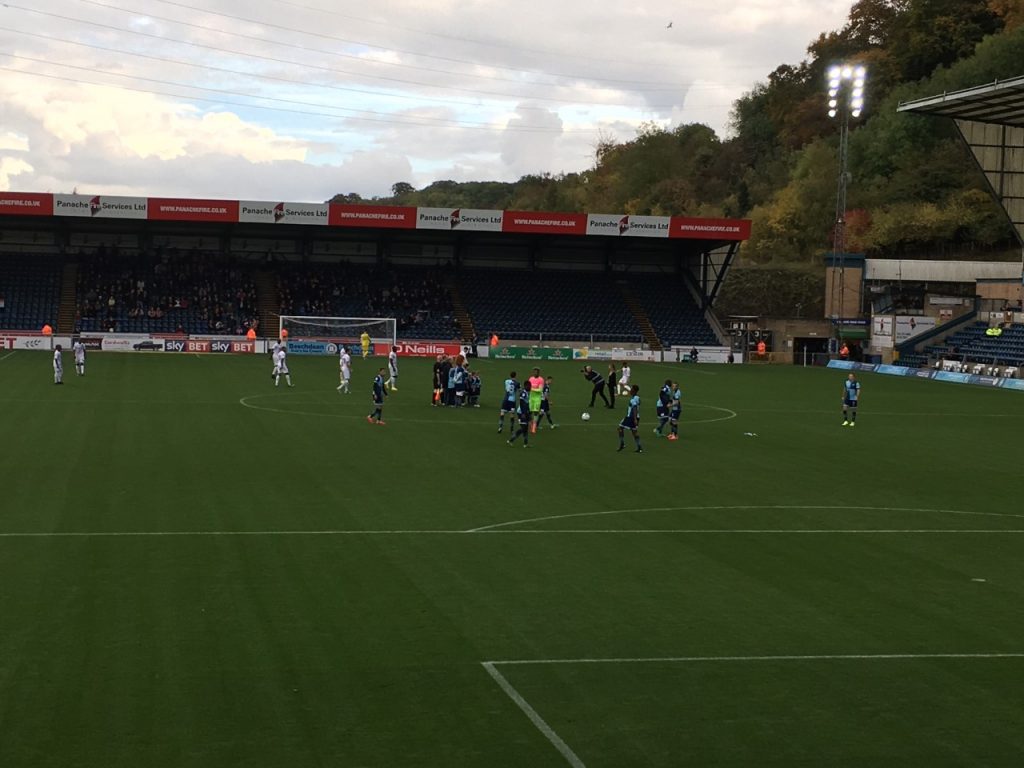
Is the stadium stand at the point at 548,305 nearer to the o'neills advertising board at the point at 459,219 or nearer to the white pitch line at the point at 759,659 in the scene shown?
the o'neills advertising board at the point at 459,219

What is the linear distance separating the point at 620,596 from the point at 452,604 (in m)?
2.33

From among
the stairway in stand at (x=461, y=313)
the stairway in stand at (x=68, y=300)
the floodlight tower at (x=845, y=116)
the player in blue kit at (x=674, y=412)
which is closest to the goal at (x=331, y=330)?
the stairway in stand at (x=461, y=313)

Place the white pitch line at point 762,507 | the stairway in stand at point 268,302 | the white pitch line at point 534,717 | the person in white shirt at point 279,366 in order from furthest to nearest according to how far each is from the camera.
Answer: the stairway in stand at point 268,302, the person in white shirt at point 279,366, the white pitch line at point 762,507, the white pitch line at point 534,717

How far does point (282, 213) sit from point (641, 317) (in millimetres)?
25735

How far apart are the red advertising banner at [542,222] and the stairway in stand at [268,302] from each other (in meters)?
16.3

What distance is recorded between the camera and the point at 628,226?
268 feet

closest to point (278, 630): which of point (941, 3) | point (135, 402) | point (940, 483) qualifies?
point (940, 483)

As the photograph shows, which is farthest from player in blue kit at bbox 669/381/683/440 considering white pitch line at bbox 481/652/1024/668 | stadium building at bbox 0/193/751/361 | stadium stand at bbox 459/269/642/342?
stadium stand at bbox 459/269/642/342

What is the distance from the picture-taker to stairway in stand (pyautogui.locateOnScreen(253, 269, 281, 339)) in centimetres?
7819

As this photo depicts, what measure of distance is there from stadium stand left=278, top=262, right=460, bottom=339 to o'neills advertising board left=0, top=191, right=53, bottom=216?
16.0 metres

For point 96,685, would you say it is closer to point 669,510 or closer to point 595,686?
point 595,686

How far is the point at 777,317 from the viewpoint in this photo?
85.1 meters

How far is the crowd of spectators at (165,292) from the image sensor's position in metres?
77.2

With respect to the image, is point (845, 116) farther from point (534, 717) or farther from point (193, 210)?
point (534, 717)
